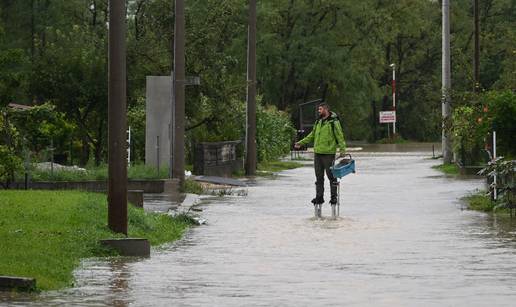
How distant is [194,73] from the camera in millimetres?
46188

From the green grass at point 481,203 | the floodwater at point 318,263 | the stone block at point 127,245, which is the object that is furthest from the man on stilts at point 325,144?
the stone block at point 127,245

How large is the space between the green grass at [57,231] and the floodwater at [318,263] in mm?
318

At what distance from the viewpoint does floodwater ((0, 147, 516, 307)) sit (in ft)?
44.2

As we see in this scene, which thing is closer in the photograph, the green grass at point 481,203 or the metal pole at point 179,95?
the green grass at point 481,203

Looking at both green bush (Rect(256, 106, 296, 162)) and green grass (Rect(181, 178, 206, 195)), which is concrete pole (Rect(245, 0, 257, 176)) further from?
green grass (Rect(181, 178, 206, 195))

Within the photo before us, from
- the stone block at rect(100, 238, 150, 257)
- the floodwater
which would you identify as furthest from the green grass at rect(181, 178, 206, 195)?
the stone block at rect(100, 238, 150, 257)

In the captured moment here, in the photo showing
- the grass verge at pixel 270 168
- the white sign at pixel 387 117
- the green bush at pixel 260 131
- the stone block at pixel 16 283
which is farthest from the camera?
the white sign at pixel 387 117

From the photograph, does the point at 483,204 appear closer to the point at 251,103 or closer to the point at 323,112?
the point at 323,112

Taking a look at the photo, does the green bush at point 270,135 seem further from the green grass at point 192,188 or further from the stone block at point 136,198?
the stone block at point 136,198

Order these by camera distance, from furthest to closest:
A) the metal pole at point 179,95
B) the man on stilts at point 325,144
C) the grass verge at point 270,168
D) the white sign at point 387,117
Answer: the white sign at point 387,117 < the grass verge at point 270,168 < the metal pole at point 179,95 < the man on stilts at point 325,144

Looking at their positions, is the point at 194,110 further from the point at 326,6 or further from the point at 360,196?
the point at 326,6

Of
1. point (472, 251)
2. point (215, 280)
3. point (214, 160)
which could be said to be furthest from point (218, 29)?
point (215, 280)

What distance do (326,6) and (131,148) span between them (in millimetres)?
51307

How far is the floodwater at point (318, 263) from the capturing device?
44.2 ft
